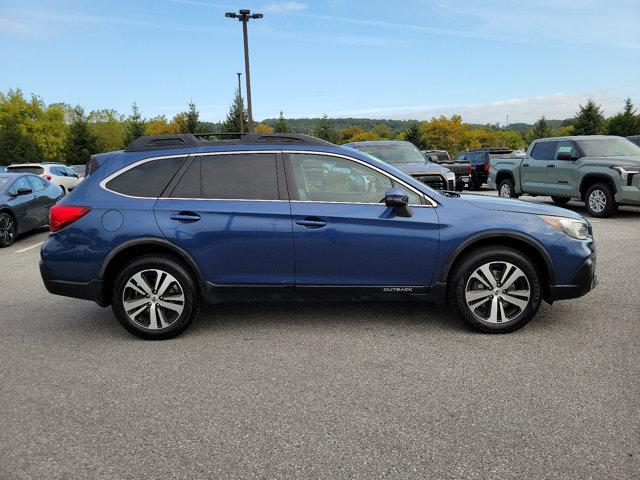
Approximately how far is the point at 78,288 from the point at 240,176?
5.52 feet

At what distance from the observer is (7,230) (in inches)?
396

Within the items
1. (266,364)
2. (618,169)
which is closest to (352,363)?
(266,364)

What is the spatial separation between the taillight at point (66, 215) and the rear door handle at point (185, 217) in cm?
75

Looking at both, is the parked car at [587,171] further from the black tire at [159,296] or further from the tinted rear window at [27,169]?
the tinted rear window at [27,169]

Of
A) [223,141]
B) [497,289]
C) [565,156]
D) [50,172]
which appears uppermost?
[223,141]

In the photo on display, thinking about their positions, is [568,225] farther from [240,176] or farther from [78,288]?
[78,288]

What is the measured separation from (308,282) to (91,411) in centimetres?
190

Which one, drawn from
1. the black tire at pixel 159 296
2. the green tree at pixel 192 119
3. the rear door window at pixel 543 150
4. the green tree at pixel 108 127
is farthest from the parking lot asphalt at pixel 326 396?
the green tree at pixel 108 127

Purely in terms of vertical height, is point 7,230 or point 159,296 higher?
point 159,296

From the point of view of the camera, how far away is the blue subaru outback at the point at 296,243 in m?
4.30

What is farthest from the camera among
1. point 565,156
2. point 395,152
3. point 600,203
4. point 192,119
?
point 192,119

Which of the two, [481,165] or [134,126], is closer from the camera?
[481,165]

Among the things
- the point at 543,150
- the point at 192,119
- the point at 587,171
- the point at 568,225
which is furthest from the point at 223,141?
the point at 192,119

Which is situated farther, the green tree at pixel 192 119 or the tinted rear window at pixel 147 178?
the green tree at pixel 192 119
